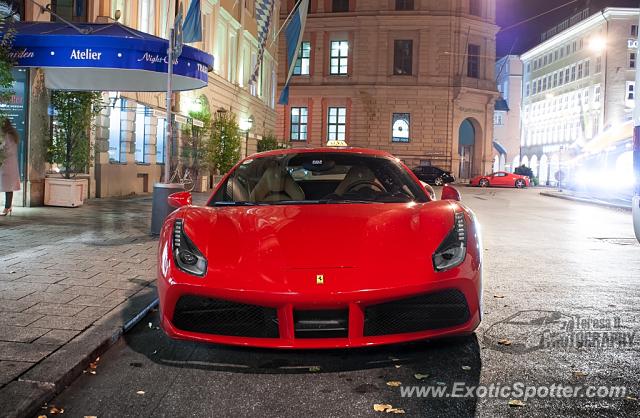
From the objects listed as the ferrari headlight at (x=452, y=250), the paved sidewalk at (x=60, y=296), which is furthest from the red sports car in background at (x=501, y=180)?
the ferrari headlight at (x=452, y=250)

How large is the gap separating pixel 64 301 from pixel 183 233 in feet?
5.81

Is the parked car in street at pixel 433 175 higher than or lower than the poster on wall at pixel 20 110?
lower

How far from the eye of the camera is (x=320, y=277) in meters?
3.70

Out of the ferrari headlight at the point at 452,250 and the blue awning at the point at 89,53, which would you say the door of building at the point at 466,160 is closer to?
the blue awning at the point at 89,53

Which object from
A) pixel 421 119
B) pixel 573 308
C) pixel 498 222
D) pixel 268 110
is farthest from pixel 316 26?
pixel 573 308

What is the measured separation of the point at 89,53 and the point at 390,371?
36.1ft

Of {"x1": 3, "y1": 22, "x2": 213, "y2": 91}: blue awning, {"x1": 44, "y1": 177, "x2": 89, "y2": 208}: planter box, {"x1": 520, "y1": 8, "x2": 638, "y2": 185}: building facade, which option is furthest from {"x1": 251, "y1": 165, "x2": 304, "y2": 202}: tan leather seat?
{"x1": 520, "y1": 8, "x2": 638, "y2": 185}: building facade

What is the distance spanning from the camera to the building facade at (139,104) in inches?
566

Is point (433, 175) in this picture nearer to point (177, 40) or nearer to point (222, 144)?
point (222, 144)

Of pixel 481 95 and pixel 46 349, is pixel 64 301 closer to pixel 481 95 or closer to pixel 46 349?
pixel 46 349

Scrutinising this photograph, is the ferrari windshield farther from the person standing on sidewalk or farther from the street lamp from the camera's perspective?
the street lamp

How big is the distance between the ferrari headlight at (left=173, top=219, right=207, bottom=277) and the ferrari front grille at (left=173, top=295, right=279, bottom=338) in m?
0.17

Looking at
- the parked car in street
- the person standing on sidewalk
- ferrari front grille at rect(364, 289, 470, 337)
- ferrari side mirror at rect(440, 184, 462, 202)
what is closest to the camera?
ferrari front grille at rect(364, 289, 470, 337)

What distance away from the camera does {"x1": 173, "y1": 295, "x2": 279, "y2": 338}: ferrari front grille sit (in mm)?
3746
